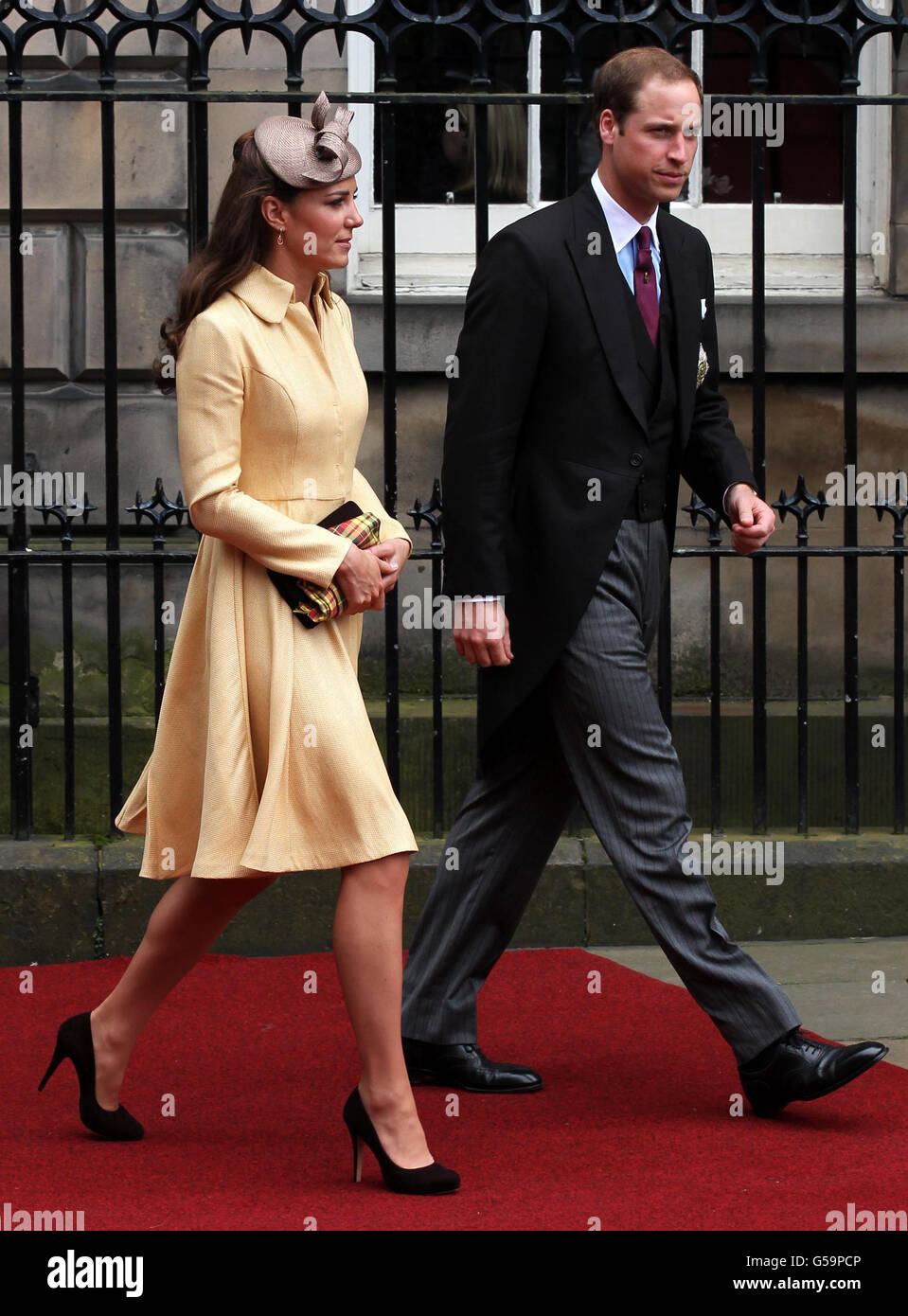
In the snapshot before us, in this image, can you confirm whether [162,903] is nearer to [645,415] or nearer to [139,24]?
[645,415]

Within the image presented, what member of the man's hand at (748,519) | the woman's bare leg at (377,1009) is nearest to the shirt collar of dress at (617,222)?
the man's hand at (748,519)

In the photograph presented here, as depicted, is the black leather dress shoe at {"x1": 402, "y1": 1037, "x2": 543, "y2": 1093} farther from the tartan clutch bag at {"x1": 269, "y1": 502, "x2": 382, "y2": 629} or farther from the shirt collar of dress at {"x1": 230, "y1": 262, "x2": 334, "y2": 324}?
the shirt collar of dress at {"x1": 230, "y1": 262, "x2": 334, "y2": 324}

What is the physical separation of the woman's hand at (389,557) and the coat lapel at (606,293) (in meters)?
0.64

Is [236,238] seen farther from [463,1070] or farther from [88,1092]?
[463,1070]

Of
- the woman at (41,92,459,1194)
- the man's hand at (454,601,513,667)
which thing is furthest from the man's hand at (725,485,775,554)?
the woman at (41,92,459,1194)

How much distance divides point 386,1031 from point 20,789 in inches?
98.2

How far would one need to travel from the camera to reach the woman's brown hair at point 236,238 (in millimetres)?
3754

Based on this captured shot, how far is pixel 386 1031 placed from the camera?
142 inches

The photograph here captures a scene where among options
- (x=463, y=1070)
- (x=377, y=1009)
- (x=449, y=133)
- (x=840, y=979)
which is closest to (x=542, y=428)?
(x=377, y=1009)

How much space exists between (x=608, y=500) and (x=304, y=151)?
100 centimetres

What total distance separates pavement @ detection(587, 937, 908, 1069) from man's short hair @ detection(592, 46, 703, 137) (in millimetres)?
2365

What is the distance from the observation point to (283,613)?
12.2ft

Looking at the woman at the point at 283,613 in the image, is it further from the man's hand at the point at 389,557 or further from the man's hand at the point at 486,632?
the man's hand at the point at 486,632

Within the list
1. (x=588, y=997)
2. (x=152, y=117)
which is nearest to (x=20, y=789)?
(x=588, y=997)
